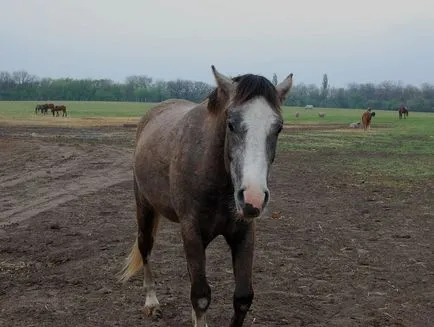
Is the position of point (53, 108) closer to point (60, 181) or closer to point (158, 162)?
point (60, 181)

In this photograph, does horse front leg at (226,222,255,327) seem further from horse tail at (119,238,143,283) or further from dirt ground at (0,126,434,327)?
horse tail at (119,238,143,283)

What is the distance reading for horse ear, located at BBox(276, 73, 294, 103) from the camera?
3.53 metres

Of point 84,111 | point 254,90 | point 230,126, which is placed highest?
point 254,90

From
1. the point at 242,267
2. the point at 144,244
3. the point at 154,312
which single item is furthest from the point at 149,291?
the point at 242,267

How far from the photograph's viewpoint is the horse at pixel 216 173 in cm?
304

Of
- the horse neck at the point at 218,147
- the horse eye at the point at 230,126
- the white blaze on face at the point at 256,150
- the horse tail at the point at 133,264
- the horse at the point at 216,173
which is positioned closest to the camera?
the white blaze on face at the point at 256,150

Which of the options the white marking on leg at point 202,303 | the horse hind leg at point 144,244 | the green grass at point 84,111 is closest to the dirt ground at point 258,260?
the horse hind leg at point 144,244

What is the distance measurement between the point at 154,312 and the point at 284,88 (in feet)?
7.60

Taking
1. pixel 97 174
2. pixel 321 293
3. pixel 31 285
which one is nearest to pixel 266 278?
pixel 321 293

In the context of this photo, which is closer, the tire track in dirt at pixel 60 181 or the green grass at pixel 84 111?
the tire track in dirt at pixel 60 181

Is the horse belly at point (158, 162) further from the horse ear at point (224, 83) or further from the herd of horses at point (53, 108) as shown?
the herd of horses at point (53, 108)

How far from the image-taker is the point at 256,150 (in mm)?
2998

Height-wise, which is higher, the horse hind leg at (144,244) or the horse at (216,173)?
the horse at (216,173)

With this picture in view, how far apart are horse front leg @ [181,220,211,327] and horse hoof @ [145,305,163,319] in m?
0.77
